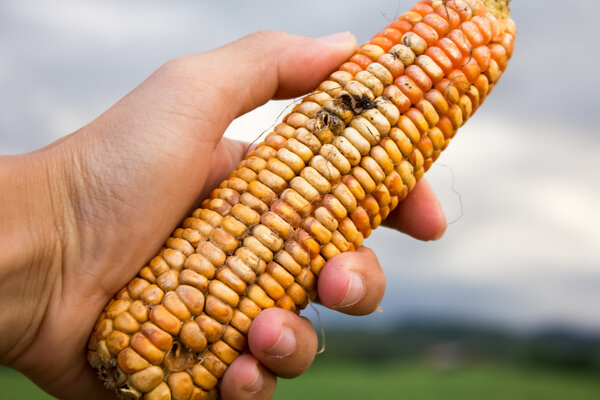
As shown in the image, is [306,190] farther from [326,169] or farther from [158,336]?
[158,336]

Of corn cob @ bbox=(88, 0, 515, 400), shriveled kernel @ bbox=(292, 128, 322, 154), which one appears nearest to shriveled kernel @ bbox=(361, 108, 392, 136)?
corn cob @ bbox=(88, 0, 515, 400)

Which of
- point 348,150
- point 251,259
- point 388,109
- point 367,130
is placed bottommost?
point 251,259

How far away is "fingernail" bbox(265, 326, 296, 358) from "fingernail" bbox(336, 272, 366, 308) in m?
0.28

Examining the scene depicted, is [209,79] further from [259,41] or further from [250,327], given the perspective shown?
[250,327]

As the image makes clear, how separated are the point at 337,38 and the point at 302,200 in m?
0.97

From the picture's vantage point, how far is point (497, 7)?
2686 millimetres

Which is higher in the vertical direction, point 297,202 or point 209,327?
point 297,202

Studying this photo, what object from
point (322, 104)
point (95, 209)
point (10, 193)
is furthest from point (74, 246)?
point (322, 104)

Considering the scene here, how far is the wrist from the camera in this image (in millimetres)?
2318

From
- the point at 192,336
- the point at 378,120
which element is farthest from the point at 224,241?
the point at 378,120

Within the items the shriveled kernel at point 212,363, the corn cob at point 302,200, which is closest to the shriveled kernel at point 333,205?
the corn cob at point 302,200

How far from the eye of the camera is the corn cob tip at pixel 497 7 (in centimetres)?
267

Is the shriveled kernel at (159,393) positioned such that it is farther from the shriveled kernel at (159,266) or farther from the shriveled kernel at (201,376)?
the shriveled kernel at (159,266)

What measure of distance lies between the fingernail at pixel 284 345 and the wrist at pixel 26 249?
103cm
